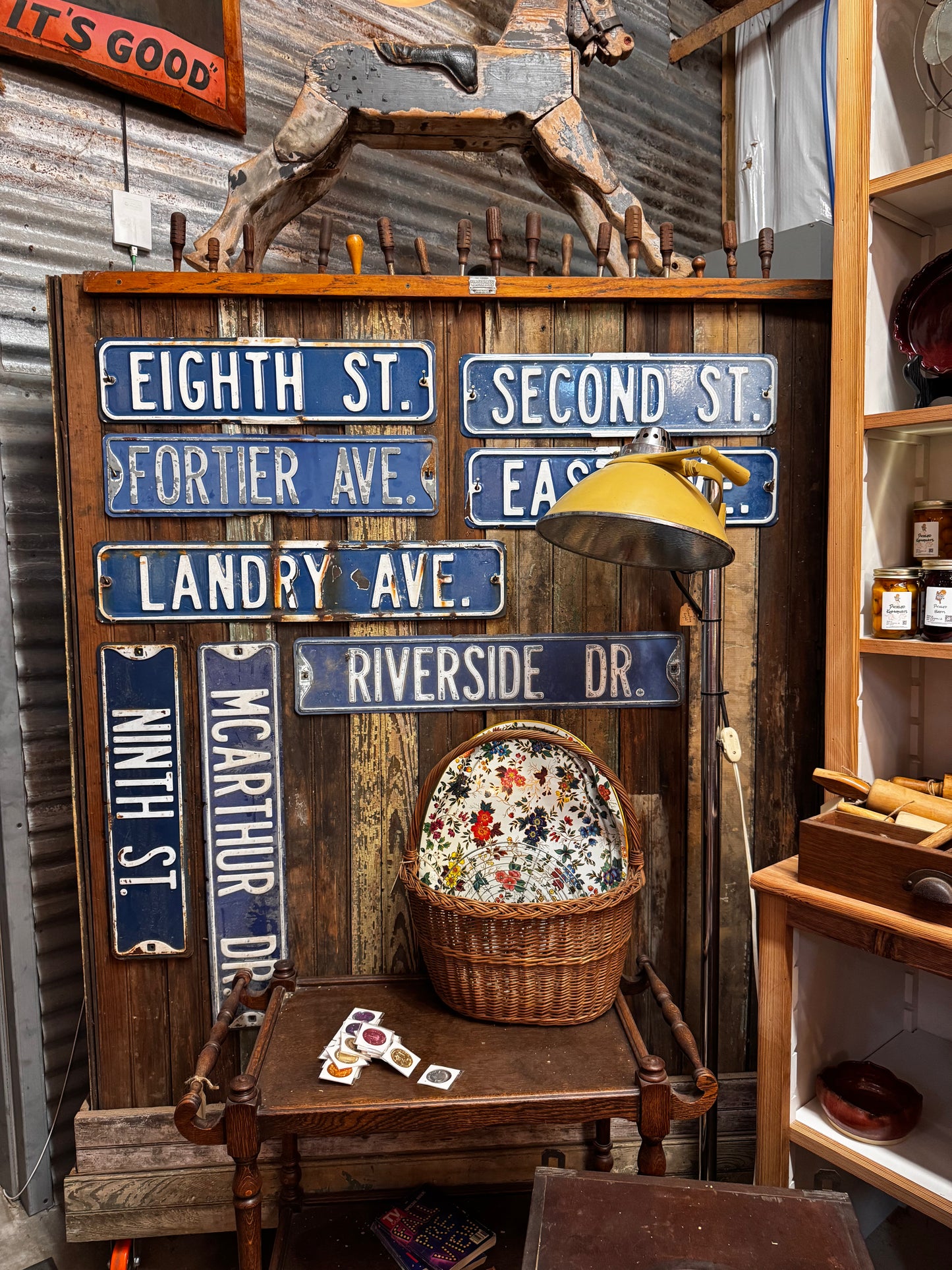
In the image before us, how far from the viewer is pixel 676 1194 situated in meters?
1.32

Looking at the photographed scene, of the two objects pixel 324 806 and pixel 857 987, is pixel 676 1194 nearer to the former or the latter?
pixel 857 987

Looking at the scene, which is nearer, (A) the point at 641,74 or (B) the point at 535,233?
(B) the point at 535,233

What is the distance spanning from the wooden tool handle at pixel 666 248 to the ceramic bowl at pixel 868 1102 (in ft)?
6.07

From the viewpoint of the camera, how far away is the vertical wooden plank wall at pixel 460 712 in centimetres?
192

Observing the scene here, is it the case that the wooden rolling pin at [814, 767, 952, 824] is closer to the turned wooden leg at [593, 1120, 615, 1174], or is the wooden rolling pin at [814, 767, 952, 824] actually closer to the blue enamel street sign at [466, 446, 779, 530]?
the blue enamel street sign at [466, 446, 779, 530]

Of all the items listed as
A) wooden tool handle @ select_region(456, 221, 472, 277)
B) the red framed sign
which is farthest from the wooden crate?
the red framed sign

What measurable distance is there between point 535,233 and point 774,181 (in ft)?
7.18

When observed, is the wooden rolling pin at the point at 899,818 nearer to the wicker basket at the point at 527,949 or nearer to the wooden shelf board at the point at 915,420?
the wicker basket at the point at 527,949

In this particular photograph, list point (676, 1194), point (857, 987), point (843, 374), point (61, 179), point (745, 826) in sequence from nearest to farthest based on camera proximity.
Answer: point (676, 1194) → point (843, 374) → point (857, 987) → point (745, 826) → point (61, 179)

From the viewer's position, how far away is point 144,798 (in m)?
1.94

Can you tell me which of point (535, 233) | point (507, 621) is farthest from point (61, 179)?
point (507, 621)

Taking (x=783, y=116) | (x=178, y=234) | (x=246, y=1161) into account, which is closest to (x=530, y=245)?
(x=178, y=234)

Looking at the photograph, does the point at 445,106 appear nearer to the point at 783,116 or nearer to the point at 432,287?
the point at 432,287

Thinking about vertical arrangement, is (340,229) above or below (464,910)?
above
